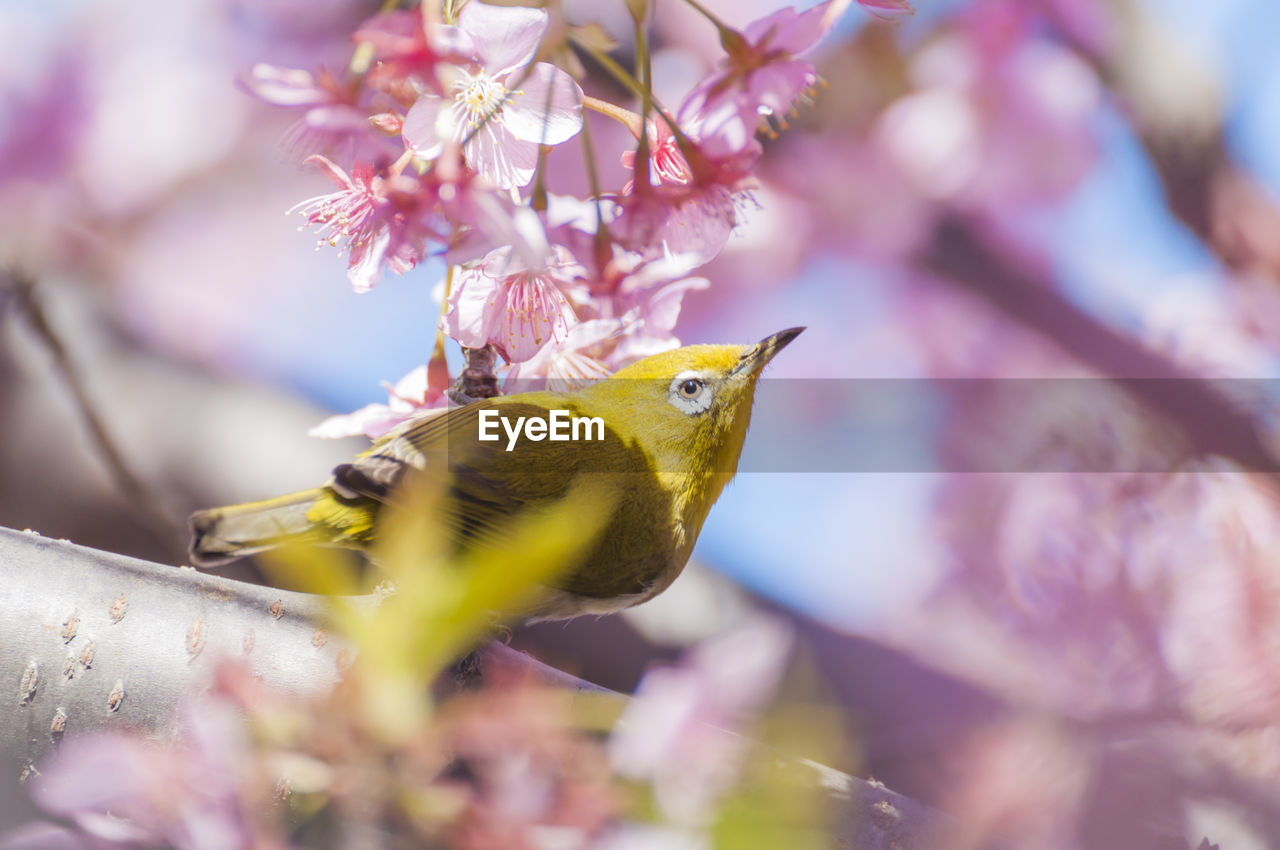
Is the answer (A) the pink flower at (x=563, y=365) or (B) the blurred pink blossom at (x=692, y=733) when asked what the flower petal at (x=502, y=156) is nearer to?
(A) the pink flower at (x=563, y=365)

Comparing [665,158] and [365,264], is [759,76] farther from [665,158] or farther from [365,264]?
[365,264]

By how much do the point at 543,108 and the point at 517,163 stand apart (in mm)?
23

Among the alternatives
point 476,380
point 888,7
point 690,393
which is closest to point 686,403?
point 690,393

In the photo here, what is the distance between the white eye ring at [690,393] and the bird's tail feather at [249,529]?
20 cm

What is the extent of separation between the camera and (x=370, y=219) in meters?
0.31

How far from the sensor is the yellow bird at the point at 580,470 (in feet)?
1.30

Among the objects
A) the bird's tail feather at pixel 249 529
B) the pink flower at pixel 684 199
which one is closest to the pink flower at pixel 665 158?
the pink flower at pixel 684 199

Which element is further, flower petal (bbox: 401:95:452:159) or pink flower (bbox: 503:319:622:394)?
pink flower (bbox: 503:319:622:394)

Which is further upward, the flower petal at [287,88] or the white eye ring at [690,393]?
the flower petal at [287,88]

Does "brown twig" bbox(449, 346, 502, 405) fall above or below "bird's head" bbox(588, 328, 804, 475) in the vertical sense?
above

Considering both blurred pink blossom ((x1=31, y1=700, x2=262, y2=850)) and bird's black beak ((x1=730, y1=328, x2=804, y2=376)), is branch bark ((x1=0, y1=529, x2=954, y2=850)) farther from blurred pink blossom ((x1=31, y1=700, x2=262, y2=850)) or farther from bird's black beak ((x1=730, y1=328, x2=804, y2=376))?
bird's black beak ((x1=730, y1=328, x2=804, y2=376))

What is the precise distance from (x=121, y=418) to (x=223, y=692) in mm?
608

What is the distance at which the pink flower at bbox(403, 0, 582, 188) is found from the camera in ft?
0.89

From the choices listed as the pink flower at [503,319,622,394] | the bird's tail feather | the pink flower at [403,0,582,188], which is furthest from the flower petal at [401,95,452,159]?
the bird's tail feather
